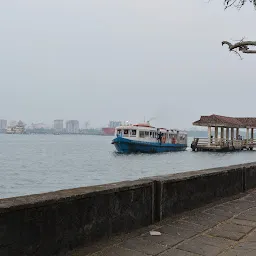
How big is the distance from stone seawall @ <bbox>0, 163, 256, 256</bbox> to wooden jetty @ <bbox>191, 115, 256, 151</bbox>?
49.2m

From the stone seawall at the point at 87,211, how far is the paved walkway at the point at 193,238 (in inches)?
5.8

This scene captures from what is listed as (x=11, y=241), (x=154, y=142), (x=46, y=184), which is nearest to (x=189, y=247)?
(x=11, y=241)

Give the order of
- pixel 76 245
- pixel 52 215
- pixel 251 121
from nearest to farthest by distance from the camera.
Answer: pixel 52 215, pixel 76 245, pixel 251 121

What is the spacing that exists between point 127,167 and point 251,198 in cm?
3311

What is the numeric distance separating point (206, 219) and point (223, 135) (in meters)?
59.4

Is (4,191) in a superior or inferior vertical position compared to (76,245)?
inferior

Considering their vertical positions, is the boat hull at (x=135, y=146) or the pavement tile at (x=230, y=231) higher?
the pavement tile at (x=230, y=231)

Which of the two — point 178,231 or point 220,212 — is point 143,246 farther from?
point 220,212

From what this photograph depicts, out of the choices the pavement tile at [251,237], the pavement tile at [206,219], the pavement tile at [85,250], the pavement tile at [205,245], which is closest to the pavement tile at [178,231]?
the pavement tile at [205,245]

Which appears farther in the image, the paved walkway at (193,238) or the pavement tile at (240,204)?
the pavement tile at (240,204)

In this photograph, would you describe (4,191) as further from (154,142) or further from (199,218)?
(154,142)

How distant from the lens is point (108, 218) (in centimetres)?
436

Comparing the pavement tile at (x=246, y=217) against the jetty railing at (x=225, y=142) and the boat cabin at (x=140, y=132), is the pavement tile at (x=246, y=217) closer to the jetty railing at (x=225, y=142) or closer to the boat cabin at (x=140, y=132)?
the boat cabin at (x=140, y=132)

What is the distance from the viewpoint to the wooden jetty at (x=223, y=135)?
178 ft
